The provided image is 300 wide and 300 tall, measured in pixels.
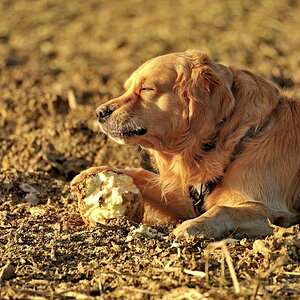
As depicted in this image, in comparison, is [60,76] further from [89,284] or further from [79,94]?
[89,284]

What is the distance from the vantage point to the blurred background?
7512mm

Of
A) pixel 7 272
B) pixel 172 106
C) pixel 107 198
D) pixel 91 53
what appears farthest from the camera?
pixel 91 53

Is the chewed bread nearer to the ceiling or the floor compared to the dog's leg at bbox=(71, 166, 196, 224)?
nearer to the ceiling

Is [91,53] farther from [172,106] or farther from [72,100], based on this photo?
[172,106]

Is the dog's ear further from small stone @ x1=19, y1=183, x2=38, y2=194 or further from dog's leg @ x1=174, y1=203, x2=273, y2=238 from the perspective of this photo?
small stone @ x1=19, y1=183, x2=38, y2=194

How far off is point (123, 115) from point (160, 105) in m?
0.32

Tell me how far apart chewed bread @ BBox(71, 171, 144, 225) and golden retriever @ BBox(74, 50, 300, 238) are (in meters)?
0.35

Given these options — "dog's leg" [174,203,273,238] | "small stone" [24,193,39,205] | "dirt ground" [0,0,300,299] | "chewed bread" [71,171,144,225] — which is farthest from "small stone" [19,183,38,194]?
"dog's leg" [174,203,273,238]

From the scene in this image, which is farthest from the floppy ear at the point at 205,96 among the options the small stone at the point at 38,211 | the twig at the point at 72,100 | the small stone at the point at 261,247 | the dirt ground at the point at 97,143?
the twig at the point at 72,100

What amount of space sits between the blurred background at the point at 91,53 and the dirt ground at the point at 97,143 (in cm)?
2

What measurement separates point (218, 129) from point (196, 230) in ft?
3.24

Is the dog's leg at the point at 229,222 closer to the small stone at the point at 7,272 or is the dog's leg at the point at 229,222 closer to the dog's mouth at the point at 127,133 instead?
the dog's mouth at the point at 127,133

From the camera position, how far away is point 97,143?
7625mm

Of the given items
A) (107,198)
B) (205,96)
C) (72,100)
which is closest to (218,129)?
(205,96)
